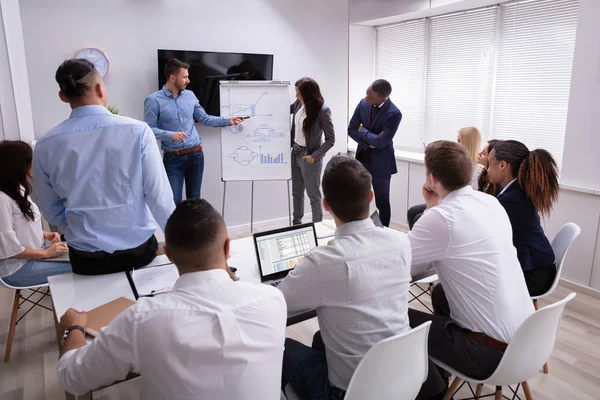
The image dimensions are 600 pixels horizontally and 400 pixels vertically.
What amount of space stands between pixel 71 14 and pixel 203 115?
1.41 meters

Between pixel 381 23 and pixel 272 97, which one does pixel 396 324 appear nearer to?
pixel 272 97

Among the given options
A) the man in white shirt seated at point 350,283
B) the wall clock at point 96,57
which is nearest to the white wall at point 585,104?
the man in white shirt seated at point 350,283

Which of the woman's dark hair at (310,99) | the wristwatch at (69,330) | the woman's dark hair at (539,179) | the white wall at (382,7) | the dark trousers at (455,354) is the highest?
the white wall at (382,7)

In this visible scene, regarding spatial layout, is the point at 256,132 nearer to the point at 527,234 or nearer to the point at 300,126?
the point at 300,126

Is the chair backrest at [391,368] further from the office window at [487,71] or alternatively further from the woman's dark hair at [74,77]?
the office window at [487,71]

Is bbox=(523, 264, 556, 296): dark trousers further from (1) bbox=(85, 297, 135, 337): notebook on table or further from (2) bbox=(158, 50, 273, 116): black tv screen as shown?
(2) bbox=(158, 50, 273, 116): black tv screen

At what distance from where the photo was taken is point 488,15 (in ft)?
14.6

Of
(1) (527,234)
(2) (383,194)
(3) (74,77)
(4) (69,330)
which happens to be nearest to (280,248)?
(4) (69,330)

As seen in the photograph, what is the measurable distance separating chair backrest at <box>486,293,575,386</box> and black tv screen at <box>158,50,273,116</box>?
383cm

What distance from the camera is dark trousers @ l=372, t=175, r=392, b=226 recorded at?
4582 millimetres

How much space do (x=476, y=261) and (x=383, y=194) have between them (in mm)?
2974

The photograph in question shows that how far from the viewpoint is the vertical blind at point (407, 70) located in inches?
207

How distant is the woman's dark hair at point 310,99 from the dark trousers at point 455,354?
9.57 ft

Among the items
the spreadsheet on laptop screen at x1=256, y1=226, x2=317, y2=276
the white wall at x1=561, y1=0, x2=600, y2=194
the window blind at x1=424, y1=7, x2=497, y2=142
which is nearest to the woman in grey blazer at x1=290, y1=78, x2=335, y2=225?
the window blind at x1=424, y1=7, x2=497, y2=142
